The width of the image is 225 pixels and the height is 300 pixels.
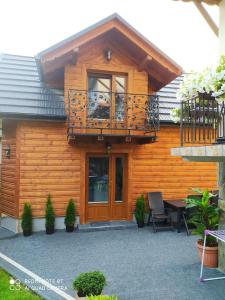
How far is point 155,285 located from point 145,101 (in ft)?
20.9

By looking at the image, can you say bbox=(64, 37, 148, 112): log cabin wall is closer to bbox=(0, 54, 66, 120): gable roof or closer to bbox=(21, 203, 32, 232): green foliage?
bbox=(0, 54, 66, 120): gable roof

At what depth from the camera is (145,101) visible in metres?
10.4

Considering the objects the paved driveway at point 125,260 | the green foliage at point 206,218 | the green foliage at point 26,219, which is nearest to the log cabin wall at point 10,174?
the green foliage at point 26,219

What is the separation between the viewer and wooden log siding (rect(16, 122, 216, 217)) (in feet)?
30.9

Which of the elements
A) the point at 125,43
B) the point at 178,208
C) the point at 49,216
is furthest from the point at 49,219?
the point at 125,43

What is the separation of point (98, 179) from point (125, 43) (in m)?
4.78

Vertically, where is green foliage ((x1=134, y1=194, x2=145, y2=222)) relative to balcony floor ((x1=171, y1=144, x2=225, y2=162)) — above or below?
below

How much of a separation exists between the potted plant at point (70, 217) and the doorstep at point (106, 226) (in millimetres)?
310

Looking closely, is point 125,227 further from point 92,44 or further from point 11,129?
point 92,44

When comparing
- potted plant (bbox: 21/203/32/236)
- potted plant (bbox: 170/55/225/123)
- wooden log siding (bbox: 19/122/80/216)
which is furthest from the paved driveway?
potted plant (bbox: 170/55/225/123)

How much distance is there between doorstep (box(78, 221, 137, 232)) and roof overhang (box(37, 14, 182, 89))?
5199mm

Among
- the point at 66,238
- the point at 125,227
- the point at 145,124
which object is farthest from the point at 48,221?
the point at 145,124

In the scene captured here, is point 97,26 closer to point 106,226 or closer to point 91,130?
point 91,130

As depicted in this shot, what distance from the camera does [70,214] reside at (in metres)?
9.45
